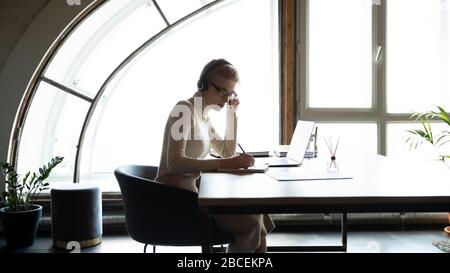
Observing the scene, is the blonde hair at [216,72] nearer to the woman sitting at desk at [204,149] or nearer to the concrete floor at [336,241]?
the woman sitting at desk at [204,149]

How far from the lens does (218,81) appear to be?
2490 mm

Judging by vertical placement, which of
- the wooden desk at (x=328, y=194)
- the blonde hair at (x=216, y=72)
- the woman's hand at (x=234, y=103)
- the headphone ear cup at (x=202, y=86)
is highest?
the blonde hair at (x=216, y=72)

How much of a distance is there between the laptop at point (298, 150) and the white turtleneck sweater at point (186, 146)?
436 mm

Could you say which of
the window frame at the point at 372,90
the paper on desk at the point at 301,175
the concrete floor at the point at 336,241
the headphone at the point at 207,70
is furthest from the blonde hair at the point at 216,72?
the window frame at the point at 372,90

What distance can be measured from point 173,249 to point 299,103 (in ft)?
5.90

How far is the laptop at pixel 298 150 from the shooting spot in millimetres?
2611

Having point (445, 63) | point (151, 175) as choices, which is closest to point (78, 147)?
point (151, 175)

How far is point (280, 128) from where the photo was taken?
14.6ft

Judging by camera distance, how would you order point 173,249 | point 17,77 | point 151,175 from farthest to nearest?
1. point 17,77
2. point 173,249
3. point 151,175

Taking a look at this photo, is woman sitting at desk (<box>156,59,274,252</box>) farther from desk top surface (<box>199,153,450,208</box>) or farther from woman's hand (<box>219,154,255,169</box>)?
desk top surface (<box>199,153,450,208</box>)

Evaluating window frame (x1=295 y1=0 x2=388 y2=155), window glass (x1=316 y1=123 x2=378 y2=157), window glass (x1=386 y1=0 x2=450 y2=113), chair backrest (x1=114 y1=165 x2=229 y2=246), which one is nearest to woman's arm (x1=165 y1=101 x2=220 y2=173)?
chair backrest (x1=114 y1=165 x2=229 y2=246)

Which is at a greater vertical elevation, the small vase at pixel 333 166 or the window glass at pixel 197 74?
the window glass at pixel 197 74
